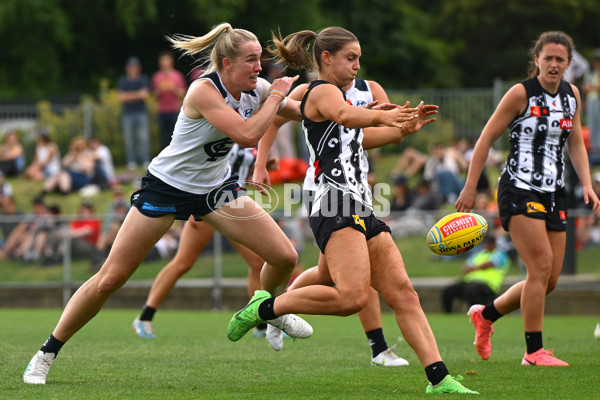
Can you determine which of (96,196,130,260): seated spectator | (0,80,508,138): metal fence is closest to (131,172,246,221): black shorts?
(96,196,130,260): seated spectator

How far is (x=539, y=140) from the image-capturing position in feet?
25.4

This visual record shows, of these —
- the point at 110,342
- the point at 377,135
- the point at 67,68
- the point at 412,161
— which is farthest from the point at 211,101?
the point at 67,68

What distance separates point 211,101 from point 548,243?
9.63ft

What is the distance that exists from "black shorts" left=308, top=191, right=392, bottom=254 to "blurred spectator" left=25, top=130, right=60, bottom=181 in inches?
639

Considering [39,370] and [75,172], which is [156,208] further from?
[75,172]

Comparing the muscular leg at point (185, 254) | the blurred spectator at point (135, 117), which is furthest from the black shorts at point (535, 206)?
the blurred spectator at point (135, 117)

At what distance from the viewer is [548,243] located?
757cm

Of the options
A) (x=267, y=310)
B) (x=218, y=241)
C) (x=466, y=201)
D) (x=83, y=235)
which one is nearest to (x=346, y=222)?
(x=267, y=310)

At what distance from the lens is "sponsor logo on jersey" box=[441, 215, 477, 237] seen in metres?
6.60

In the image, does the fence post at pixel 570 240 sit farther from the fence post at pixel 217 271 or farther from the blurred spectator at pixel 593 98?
the fence post at pixel 217 271

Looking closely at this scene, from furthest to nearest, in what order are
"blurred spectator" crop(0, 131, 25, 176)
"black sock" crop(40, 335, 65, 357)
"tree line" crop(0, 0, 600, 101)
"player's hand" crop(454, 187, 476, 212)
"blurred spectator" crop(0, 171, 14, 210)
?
"tree line" crop(0, 0, 600, 101)
"blurred spectator" crop(0, 131, 25, 176)
"blurred spectator" crop(0, 171, 14, 210)
"player's hand" crop(454, 187, 476, 212)
"black sock" crop(40, 335, 65, 357)

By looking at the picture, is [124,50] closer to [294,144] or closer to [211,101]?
[294,144]

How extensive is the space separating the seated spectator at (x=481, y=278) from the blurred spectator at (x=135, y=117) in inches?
340

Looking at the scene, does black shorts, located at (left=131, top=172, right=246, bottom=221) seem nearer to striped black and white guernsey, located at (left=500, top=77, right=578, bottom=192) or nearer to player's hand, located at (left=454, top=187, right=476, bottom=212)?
player's hand, located at (left=454, top=187, right=476, bottom=212)
